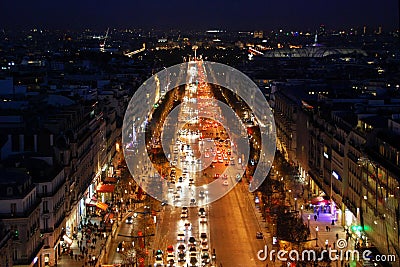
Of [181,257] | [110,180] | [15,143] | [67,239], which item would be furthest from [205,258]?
[110,180]

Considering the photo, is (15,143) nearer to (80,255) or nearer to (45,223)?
(45,223)

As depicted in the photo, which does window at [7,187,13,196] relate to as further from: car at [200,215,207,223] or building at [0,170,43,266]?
car at [200,215,207,223]

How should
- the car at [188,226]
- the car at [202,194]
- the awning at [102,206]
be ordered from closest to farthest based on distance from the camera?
the car at [188,226]
the awning at [102,206]
the car at [202,194]

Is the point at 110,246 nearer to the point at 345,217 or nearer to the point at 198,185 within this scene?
the point at 345,217

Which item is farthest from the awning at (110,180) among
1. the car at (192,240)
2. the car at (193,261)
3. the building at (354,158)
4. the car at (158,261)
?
the car at (193,261)

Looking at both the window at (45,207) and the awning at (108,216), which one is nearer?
the window at (45,207)

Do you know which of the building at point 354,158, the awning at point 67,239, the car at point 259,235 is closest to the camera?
the building at point 354,158

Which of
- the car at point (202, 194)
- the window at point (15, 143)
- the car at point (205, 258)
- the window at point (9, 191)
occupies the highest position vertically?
the window at point (15, 143)

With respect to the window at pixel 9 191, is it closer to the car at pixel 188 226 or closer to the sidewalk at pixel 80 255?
the sidewalk at pixel 80 255

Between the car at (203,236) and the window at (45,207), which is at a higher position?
the window at (45,207)
